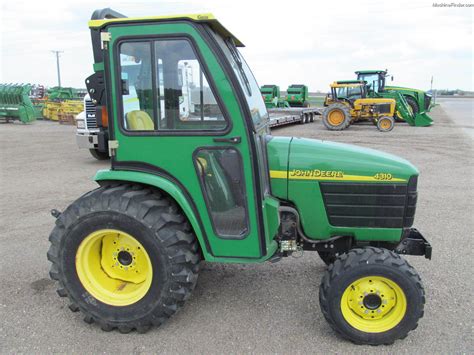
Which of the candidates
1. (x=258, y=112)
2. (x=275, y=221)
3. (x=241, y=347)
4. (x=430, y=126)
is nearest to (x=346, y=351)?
(x=241, y=347)

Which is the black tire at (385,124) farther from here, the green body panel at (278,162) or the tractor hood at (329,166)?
the green body panel at (278,162)

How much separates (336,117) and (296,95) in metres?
11.0

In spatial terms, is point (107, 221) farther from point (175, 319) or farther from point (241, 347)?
point (241, 347)

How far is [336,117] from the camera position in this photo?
695 inches

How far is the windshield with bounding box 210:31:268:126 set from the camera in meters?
2.90

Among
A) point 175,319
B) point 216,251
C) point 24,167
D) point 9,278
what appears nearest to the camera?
point 216,251

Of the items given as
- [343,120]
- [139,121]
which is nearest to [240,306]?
[139,121]

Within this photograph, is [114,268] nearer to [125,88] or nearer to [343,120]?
[125,88]

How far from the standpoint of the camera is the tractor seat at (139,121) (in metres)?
2.83

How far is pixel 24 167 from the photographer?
9320mm

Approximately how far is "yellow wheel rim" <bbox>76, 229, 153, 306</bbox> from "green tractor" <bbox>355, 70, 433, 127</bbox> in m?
18.3

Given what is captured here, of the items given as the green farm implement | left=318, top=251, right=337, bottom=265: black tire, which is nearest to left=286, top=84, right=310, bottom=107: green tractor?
the green farm implement

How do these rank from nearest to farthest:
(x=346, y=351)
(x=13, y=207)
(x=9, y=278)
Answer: (x=346, y=351), (x=9, y=278), (x=13, y=207)

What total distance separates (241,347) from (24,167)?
8391 mm
